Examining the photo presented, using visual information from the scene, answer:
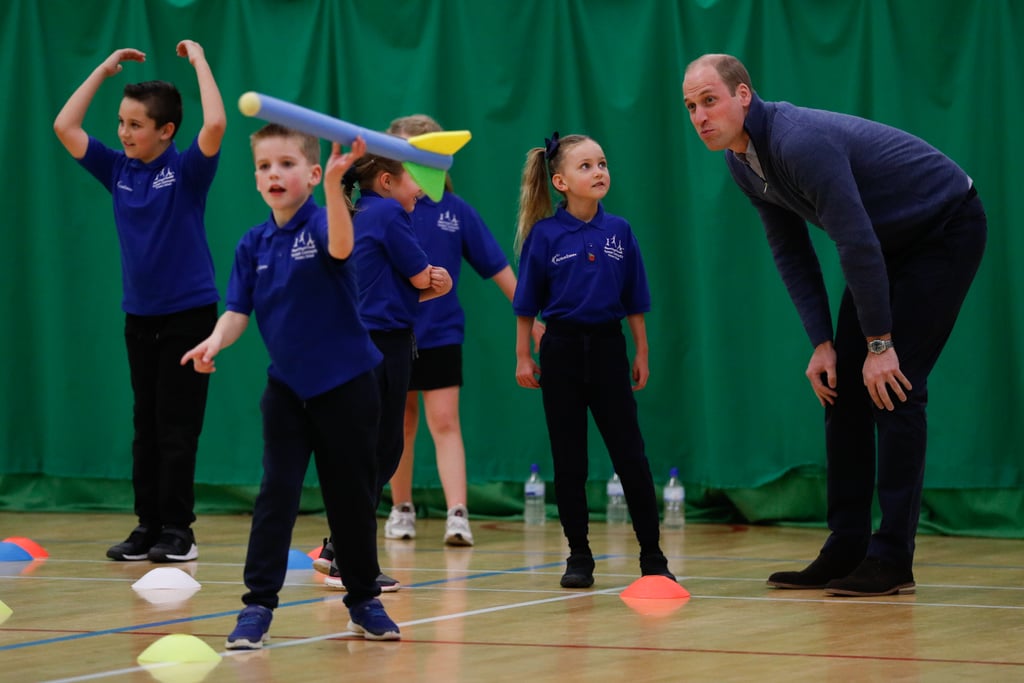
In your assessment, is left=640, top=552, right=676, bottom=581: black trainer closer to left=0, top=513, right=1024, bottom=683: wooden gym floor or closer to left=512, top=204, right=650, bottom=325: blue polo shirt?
left=0, top=513, right=1024, bottom=683: wooden gym floor

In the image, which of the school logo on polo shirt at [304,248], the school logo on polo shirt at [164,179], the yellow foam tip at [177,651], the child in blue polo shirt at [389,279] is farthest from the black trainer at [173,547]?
the school logo on polo shirt at [304,248]

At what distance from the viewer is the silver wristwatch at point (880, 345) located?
13.0 ft

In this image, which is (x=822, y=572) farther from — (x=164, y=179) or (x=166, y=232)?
(x=164, y=179)

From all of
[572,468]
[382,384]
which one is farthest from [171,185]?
[572,468]

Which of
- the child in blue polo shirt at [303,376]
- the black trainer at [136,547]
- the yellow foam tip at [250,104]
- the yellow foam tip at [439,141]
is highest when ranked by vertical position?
the yellow foam tip at [250,104]

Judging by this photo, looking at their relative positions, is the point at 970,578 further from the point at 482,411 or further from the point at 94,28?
the point at 94,28

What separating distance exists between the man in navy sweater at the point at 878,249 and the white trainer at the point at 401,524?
223cm

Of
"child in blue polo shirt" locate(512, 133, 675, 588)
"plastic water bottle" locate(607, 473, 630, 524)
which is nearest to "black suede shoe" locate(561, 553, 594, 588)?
"child in blue polo shirt" locate(512, 133, 675, 588)

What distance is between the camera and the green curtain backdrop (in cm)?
611

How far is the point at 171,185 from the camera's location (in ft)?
16.3

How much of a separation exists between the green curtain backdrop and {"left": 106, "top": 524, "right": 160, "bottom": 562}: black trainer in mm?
1935

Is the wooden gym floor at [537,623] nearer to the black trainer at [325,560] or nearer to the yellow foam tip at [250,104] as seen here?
the black trainer at [325,560]

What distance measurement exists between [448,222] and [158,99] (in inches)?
47.8

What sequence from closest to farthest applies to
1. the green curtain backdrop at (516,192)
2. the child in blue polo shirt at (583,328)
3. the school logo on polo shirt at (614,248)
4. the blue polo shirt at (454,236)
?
the child in blue polo shirt at (583,328), the school logo on polo shirt at (614,248), the blue polo shirt at (454,236), the green curtain backdrop at (516,192)
